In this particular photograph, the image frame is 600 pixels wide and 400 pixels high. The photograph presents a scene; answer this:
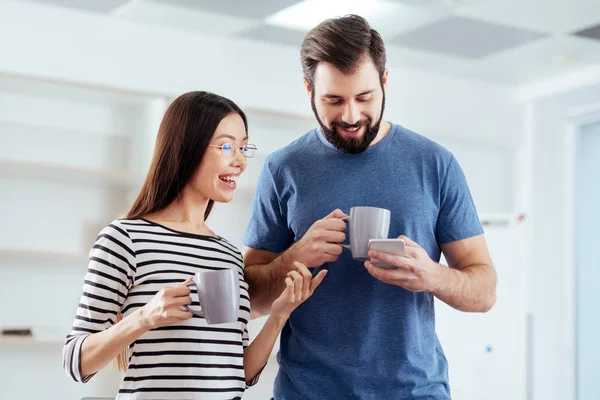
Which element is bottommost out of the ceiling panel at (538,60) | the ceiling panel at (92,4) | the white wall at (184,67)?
the white wall at (184,67)

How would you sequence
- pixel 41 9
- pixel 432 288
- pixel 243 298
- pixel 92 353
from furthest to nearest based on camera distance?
pixel 41 9 < pixel 243 298 < pixel 432 288 < pixel 92 353

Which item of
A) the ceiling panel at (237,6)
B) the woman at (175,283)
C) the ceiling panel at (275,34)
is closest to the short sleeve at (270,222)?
the woman at (175,283)

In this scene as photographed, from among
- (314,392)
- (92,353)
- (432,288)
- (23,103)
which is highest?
(23,103)

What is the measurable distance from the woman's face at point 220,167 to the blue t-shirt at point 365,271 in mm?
180

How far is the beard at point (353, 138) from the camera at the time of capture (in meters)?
1.70

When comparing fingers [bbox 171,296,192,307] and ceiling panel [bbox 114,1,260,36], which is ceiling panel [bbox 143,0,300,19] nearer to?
ceiling panel [bbox 114,1,260,36]

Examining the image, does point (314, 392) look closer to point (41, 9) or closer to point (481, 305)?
point (481, 305)

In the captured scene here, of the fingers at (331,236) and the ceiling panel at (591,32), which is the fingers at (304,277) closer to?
the fingers at (331,236)

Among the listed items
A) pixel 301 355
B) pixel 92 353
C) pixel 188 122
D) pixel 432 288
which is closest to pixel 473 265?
pixel 432 288

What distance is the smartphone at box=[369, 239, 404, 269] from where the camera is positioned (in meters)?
1.46

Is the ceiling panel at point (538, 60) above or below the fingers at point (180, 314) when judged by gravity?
above

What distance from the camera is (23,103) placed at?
4.58 m

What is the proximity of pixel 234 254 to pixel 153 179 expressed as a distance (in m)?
0.23

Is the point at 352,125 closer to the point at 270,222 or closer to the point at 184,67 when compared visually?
the point at 270,222
